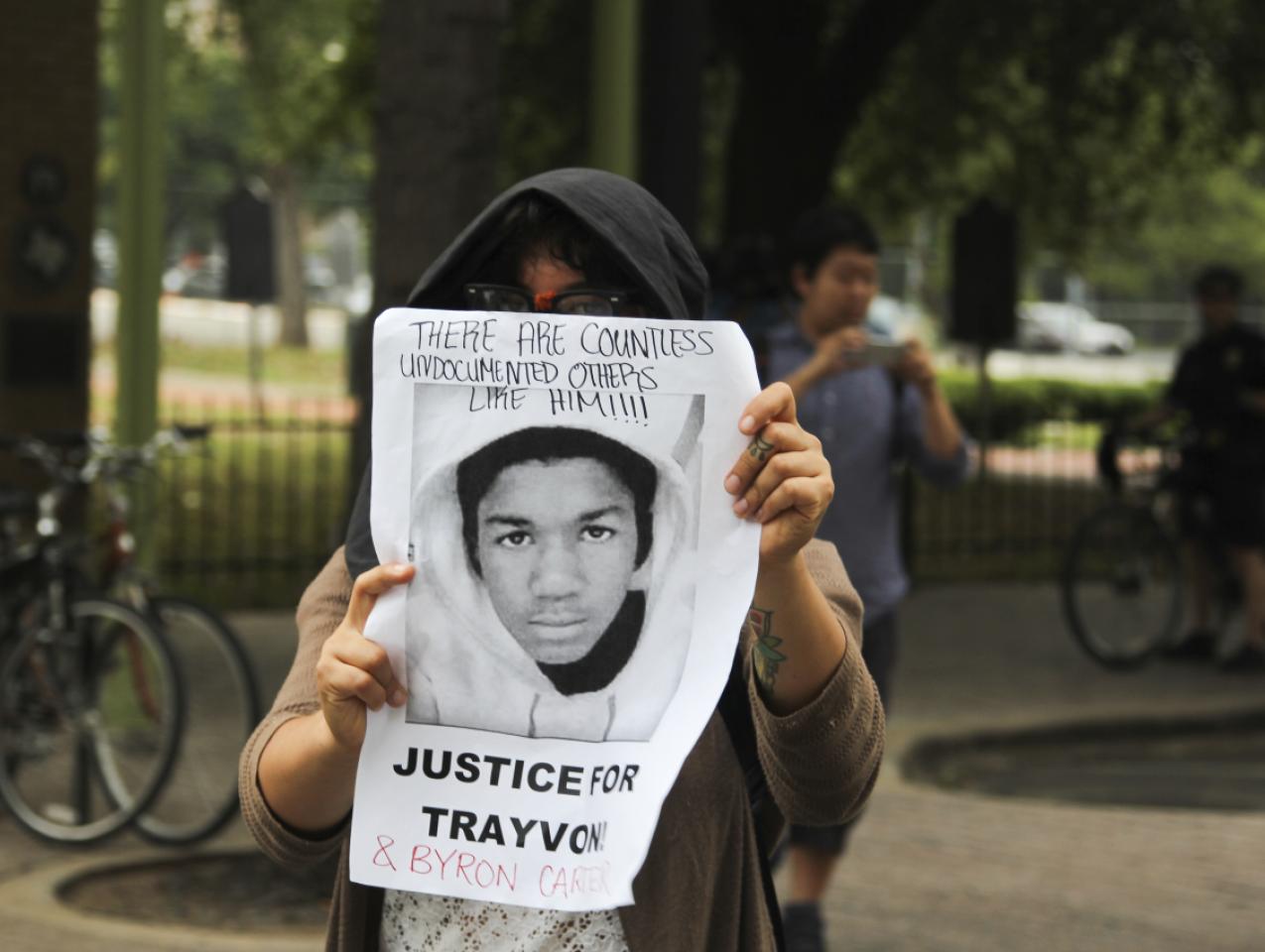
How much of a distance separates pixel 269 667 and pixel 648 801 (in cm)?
839

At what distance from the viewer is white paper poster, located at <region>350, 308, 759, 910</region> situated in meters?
1.92

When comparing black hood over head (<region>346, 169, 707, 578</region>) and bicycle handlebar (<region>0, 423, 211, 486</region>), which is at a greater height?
black hood over head (<region>346, 169, 707, 578</region>)

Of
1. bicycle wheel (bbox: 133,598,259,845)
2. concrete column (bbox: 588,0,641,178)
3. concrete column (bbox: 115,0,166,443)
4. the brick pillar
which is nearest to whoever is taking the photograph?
bicycle wheel (bbox: 133,598,259,845)

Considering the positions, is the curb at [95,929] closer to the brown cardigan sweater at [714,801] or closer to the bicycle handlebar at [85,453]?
the bicycle handlebar at [85,453]

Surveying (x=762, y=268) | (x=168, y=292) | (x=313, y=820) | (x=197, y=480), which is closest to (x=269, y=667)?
(x=762, y=268)

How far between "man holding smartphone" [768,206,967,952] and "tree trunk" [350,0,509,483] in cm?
106

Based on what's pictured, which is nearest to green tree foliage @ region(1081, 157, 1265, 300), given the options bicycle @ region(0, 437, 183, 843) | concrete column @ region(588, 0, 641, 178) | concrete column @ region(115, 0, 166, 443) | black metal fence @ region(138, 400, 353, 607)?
black metal fence @ region(138, 400, 353, 607)

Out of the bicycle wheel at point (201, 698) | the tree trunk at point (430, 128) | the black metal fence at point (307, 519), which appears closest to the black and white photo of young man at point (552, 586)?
the tree trunk at point (430, 128)

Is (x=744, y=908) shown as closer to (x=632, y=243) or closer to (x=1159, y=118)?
(x=632, y=243)

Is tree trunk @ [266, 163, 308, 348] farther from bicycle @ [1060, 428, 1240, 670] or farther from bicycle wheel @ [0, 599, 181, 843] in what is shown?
bicycle wheel @ [0, 599, 181, 843]

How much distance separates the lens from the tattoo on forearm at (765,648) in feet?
6.46

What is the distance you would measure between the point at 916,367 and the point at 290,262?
42.4m

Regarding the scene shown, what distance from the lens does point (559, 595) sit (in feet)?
6.39

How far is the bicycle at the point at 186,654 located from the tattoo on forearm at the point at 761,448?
4.89m
